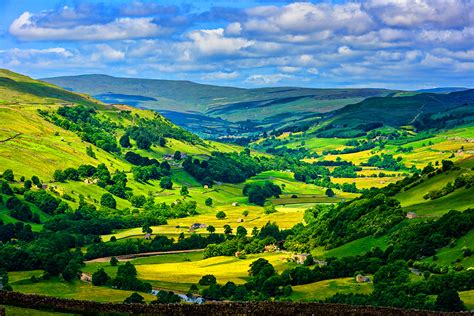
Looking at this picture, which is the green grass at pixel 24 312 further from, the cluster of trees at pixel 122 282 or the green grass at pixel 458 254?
the cluster of trees at pixel 122 282

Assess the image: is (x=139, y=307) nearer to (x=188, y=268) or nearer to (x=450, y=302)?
(x=450, y=302)

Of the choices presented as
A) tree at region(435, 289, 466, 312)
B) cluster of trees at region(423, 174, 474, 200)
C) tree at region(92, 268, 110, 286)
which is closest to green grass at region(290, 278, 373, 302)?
tree at region(435, 289, 466, 312)

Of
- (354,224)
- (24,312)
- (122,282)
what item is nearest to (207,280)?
(122,282)

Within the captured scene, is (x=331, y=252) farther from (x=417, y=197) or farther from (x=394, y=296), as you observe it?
(x=394, y=296)

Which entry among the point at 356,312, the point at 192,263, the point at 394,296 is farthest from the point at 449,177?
the point at 356,312

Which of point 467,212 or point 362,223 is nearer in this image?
point 467,212

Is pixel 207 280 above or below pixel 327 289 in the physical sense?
below

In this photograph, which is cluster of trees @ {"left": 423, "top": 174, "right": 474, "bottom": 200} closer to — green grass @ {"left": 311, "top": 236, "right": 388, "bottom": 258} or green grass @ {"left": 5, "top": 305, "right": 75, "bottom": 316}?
green grass @ {"left": 311, "top": 236, "right": 388, "bottom": 258}

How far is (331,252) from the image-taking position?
162m

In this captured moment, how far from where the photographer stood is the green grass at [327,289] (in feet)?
380

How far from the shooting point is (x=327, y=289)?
124m

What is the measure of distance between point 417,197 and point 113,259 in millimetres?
76939

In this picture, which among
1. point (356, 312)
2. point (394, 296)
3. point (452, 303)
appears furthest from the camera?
point (394, 296)

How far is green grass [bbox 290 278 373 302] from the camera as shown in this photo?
4557 inches
